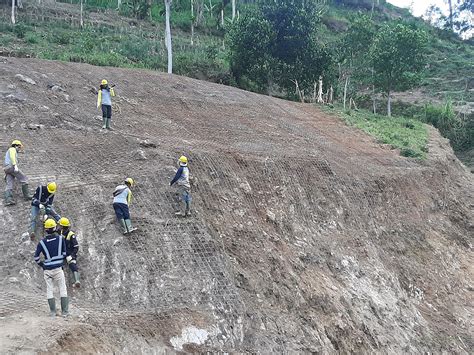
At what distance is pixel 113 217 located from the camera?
11930 millimetres

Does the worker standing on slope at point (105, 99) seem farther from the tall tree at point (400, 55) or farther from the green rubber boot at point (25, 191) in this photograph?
the tall tree at point (400, 55)

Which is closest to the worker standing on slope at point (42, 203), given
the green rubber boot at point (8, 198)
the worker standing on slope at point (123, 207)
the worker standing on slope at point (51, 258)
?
the green rubber boot at point (8, 198)

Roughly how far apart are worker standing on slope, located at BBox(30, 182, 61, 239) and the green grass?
15069mm

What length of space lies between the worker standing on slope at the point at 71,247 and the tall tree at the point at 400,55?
23.8m

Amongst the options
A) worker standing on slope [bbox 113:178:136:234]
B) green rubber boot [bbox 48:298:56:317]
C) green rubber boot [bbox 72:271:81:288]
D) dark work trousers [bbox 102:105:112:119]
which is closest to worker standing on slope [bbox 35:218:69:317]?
green rubber boot [bbox 48:298:56:317]

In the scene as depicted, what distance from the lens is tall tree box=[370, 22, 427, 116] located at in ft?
96.6

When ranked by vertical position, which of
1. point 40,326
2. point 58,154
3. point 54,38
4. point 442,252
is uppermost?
point 54,38

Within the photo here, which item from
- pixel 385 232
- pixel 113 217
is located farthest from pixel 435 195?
pixel 113 217

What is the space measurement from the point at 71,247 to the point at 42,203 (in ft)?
5.47

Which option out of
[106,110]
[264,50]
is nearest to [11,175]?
[106,110]

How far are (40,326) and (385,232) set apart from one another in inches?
446

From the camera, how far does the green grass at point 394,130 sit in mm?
22719

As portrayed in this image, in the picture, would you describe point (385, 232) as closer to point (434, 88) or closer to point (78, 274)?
point (78, 274)

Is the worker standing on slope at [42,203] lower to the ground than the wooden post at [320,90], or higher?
lower
